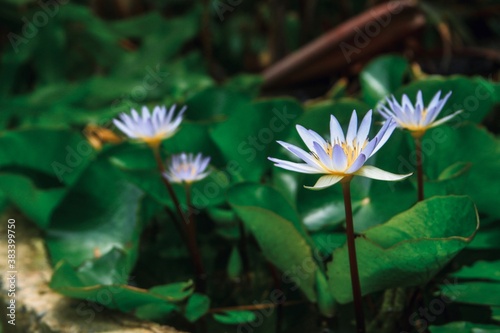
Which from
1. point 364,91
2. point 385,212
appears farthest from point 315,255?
point 364,91

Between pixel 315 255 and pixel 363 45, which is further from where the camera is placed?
pixel 363 45

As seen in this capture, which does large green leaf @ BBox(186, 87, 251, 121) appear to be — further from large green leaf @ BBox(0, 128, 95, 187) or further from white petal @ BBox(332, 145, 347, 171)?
white petal @ BBox(332, 145, 347, 171)

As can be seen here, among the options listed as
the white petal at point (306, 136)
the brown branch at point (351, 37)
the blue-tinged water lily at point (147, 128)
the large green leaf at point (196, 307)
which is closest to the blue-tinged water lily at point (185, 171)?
the blue-tinged water lily at point (147, 128)

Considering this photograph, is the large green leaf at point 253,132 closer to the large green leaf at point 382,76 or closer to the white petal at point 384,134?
the large green leaf at point 382,76

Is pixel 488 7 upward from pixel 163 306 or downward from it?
upward

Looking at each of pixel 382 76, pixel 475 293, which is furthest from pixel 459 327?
pixel 382 76

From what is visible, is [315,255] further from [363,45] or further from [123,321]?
[363,45]
